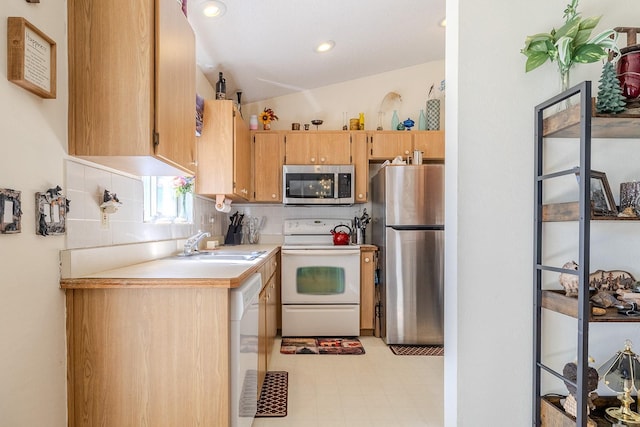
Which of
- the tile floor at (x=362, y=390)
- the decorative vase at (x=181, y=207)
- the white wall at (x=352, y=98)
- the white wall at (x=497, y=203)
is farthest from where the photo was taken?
the white wall at (x=352, y=98)

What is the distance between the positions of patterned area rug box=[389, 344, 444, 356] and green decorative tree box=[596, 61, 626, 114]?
237 centimetres

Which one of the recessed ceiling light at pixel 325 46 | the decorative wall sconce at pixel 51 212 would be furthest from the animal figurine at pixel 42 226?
the recessed ceiling light at pixel 325 46

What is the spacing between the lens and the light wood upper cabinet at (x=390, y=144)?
3.86 m

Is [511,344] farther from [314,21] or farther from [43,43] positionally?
[314,21]

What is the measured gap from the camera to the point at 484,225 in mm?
1575

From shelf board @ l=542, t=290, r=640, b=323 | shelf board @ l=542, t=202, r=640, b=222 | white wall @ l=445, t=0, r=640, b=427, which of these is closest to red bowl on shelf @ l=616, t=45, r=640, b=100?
white wall @ l=445, t=0, r=640, b=427

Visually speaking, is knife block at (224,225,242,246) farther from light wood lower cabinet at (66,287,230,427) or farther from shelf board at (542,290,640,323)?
shelf board at (542,290,640,323)

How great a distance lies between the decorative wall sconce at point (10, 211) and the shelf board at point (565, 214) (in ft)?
6.01

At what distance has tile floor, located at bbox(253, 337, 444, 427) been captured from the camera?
2.07 meters

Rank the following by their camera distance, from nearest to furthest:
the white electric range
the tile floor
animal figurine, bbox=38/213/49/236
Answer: animal figurine, bbox=38/213/49/236
the tile floor
the white electric range

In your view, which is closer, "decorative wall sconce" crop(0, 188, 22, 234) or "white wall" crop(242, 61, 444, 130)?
"decorative wall sconce" crop(0, 188, 22, 234)

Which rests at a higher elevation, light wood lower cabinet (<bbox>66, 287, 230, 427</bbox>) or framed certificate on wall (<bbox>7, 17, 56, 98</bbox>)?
framed certificate on wall (<bbox>7, 17, 56, 98</bbox>)

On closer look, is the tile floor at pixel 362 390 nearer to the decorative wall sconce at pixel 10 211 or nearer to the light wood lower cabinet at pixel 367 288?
the light wood lower cabinet at pixel 367 288

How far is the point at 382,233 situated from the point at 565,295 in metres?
2.14
